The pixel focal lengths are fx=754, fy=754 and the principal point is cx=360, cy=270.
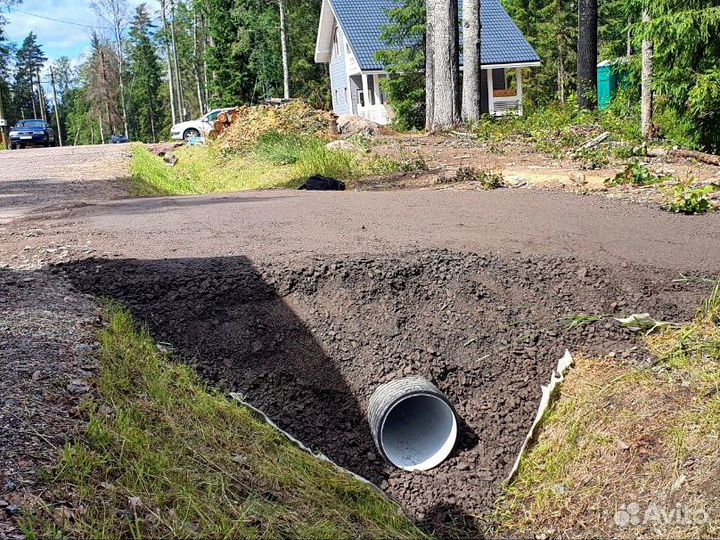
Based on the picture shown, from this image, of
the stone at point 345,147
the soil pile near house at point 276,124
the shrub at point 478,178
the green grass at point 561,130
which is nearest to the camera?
the shrub at point 478,178

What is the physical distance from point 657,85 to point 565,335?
26.1 ft

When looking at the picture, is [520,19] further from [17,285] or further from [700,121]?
[17,285]

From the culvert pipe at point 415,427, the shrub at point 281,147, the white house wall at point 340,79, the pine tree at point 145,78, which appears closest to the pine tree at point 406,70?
the shrub at point 281,147

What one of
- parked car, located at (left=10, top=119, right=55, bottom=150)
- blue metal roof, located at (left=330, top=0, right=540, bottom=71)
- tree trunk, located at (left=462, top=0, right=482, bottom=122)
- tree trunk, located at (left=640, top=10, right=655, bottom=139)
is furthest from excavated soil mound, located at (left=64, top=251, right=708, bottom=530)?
parked car, located at (left=10, top=119, right=55, bottom=150)

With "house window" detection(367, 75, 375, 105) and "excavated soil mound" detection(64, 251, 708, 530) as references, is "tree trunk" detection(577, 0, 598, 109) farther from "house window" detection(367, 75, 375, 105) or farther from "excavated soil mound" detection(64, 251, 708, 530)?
"excavated soil mound" detection(64, 251, 708, 530)

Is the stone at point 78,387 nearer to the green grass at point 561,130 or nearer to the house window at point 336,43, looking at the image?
the green grass at point 561,130

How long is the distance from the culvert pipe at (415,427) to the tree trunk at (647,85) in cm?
907

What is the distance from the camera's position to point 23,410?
11.6ft

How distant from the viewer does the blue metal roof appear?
30.2 m

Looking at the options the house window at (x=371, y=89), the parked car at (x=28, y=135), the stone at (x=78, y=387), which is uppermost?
the house window at (x=371, y=89)

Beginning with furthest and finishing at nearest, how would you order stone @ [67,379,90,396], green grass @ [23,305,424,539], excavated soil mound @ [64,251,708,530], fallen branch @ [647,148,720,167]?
fallen branch @ [647,148,720,167], excavated soil mound @ [64,251,708,530], stone @ [67,379,90,396], green grass @ [23,305,424,539]

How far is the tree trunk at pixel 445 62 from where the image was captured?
16344 mm

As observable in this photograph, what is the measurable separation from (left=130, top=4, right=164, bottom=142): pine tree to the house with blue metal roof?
3877 centimetres

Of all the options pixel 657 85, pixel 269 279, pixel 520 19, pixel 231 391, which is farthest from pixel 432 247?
pixel 520 19
